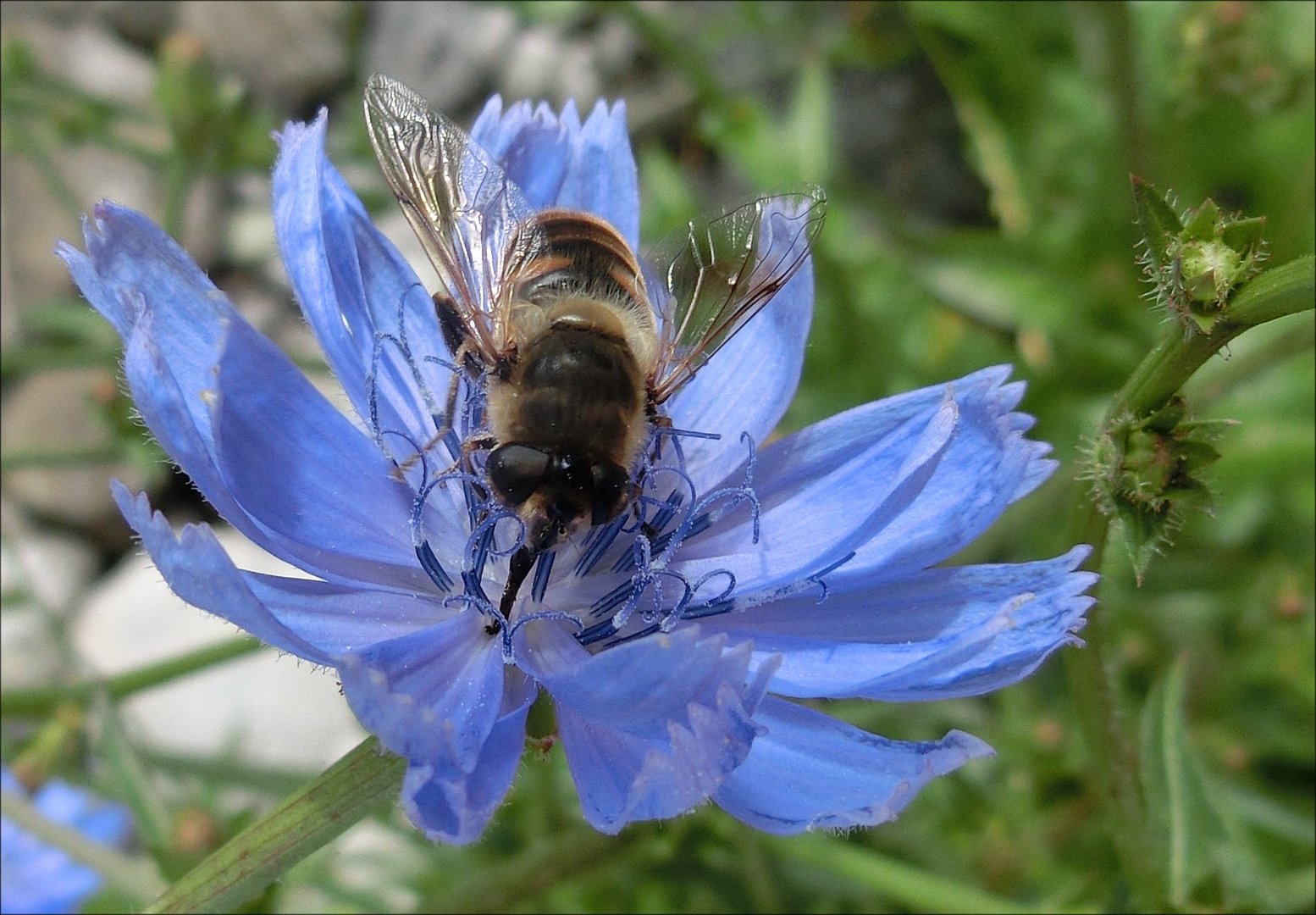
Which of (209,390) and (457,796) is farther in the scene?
(209,390)

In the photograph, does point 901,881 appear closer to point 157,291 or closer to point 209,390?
point 209,390

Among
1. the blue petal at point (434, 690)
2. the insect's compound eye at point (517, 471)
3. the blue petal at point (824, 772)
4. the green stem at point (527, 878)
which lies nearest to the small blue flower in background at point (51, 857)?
the green stem at point (527, 878)

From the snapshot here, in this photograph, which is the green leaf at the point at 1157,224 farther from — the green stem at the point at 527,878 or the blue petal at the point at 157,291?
the green stem at the point at 527,878

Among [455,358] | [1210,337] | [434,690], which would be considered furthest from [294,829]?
[1210,337]

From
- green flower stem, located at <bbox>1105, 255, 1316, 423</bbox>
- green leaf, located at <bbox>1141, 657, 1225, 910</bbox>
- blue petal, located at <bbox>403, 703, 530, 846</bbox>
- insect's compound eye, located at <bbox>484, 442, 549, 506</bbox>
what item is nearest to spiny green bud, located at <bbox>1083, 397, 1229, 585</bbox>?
green flower stem, located at <bbox>1105, 255, 1316, 423</bbox>

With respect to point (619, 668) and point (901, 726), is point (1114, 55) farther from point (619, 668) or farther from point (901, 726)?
point (619, 668)
